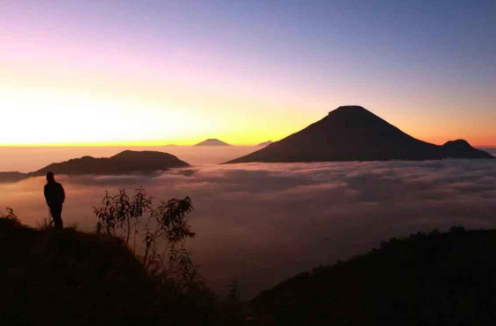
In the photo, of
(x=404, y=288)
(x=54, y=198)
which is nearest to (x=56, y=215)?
(x=54, y=198)

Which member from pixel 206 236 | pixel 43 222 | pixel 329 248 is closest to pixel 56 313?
pixel 43 222

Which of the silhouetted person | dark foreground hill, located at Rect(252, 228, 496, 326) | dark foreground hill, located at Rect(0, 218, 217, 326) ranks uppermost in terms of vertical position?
the silhouetted person

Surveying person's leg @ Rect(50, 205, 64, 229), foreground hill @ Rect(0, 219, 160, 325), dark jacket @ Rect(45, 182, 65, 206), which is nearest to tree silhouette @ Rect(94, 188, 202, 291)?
foreground hill @ Rect(0, 219, 160, 325)

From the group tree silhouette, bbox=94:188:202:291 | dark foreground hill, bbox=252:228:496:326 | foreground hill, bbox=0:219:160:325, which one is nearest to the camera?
foreground hill, bbox=0:219:160:325

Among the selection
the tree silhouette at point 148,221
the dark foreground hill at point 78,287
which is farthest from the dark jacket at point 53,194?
the tree silhouette at point 148,221

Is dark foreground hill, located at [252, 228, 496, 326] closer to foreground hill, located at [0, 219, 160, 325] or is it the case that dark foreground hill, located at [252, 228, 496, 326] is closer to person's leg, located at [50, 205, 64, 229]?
foreground hill, located at [0, 219, 160, 325]
